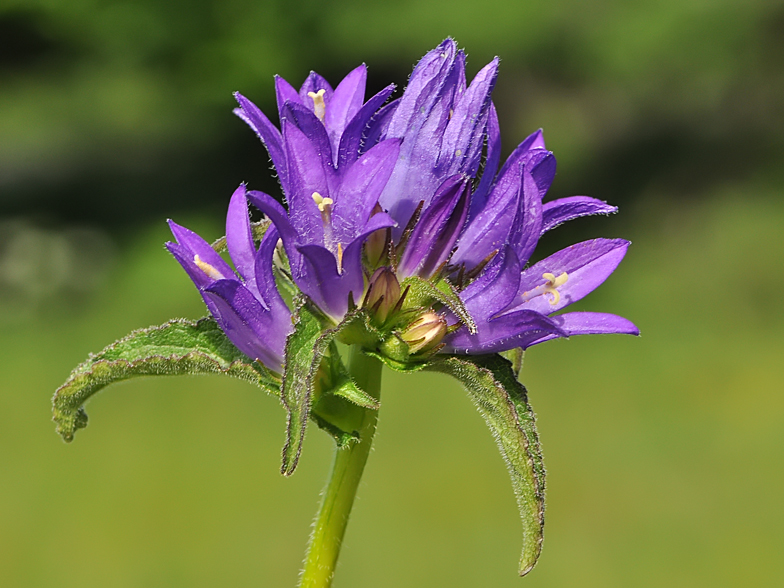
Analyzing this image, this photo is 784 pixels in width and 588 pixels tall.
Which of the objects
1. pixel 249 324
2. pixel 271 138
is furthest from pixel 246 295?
pixel 271 138

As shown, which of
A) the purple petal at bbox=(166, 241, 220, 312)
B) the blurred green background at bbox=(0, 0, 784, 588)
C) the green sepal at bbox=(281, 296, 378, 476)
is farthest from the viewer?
the blurred green background at bbox=(0, 0, 784, 588)

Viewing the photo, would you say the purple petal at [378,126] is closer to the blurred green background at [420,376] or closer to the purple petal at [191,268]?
the purple petal at [191,268]

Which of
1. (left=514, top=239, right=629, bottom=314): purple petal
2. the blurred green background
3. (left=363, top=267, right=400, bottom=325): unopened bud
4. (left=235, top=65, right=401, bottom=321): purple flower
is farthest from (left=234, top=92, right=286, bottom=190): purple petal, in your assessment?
the blurred green background

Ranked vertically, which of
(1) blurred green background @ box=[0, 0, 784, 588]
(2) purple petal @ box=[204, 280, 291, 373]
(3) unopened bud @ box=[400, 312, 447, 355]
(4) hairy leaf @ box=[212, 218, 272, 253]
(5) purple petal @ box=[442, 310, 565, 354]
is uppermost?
(1) blurred green background @ box=[0, 0, 784, 588]

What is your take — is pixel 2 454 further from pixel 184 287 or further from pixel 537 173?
pixel 537 173

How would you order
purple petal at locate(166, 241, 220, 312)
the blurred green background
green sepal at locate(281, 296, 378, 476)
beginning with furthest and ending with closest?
the blurred green background < purple petal at locate(166, 241, 220, 312) < green sepal at locate(281, 296, 378, 476)

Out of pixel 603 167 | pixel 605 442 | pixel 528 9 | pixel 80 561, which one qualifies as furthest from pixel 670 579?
pixel 528 9

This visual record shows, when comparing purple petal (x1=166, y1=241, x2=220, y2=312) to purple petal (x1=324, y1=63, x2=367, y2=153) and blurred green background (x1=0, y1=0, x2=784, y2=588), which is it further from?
blurred green background (x1=0, y1=0, x2=784, y2=588)

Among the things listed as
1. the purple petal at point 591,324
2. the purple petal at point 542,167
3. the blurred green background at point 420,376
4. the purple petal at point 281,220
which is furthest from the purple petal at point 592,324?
the blurred green background at point 420,376
